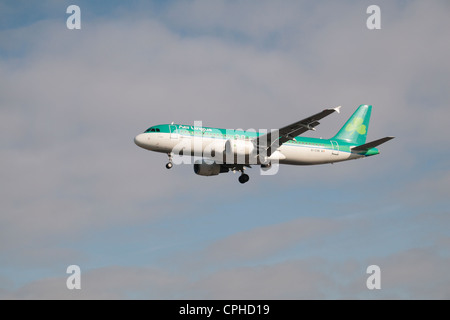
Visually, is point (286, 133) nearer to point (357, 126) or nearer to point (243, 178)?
point (243, 178)

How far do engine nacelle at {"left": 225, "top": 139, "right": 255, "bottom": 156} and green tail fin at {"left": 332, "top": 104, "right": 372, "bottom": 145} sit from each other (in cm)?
1254

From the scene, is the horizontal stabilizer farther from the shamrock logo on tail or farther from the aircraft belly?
the shamrock logo on tail

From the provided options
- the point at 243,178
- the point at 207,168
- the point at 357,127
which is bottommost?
the point at 243,178

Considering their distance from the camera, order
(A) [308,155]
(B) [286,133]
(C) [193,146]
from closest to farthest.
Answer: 1. (B) [286,133]
2. (C) [193,146]
3. (A) [308,155]

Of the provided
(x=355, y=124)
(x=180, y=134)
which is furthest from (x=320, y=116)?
(x=355, y=124)

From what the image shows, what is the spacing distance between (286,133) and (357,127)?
570 inches

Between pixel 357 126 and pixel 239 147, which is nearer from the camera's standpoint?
pixel 239 147

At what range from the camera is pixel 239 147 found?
164 ft

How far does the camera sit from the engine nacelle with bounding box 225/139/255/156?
49750 millimetres

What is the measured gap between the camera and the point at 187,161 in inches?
2087

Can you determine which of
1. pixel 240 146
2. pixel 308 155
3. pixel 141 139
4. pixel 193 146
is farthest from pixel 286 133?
pixel 141 139

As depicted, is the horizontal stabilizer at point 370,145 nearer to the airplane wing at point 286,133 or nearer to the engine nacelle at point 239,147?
the airplane wing at point 286,133

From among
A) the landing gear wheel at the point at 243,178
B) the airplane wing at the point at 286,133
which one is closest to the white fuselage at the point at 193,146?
the airplane wing at the point at 286,133
